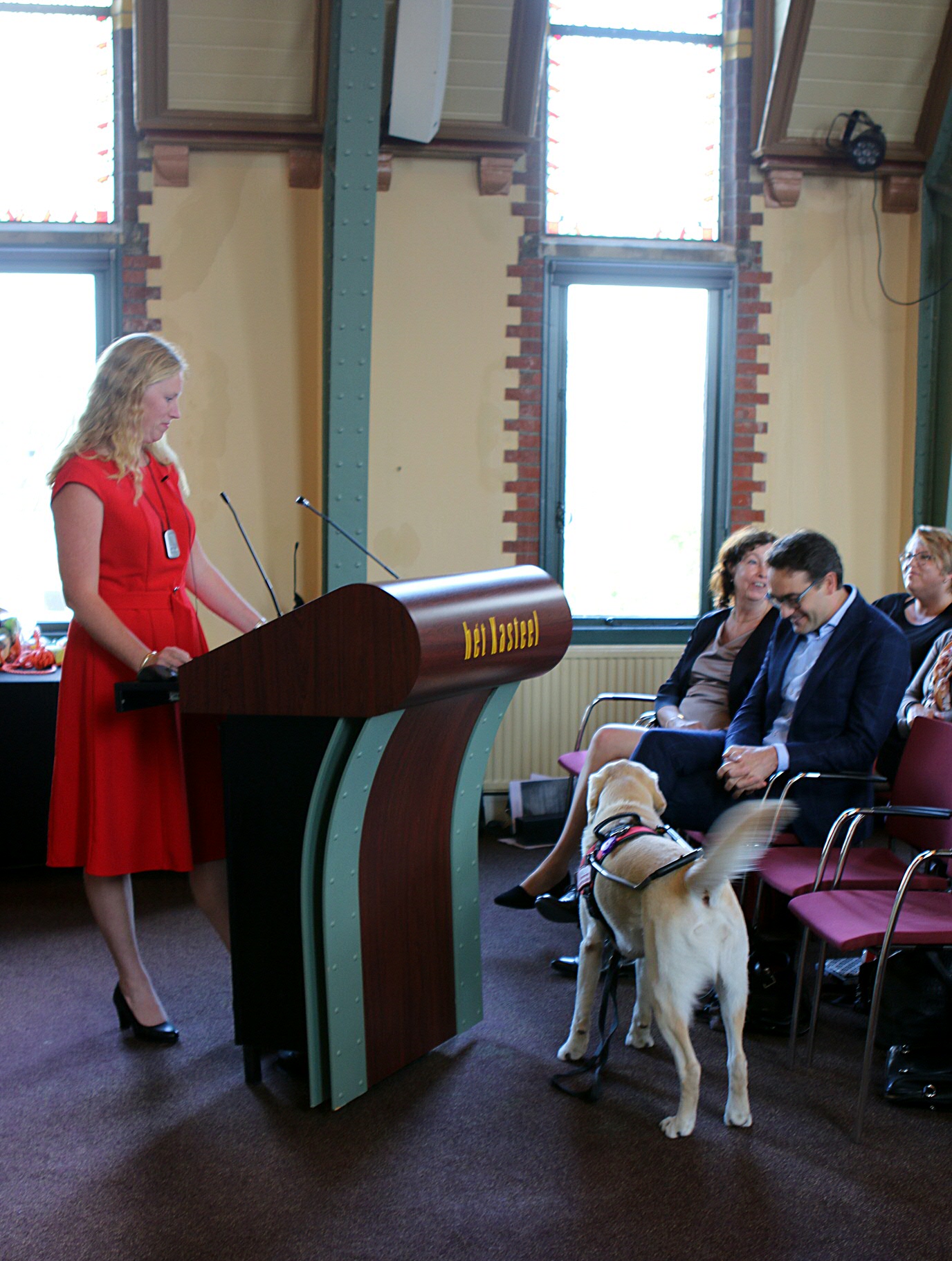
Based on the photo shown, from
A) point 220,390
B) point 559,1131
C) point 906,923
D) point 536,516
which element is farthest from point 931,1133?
point 220,390

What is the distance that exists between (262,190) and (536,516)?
192 centimetres

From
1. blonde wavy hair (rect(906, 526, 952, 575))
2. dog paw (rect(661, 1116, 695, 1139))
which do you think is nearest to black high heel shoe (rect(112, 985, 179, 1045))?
dog paw (rect(661, 1116, 695, 1139))

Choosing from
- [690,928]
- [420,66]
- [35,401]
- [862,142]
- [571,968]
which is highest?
[420,66]

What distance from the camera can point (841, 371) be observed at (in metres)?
5.53

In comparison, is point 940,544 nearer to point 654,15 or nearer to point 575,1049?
point 575,1049

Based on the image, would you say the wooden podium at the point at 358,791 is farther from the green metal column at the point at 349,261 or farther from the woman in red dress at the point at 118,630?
the green metal column at the point at 349,261

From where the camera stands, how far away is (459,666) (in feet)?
7.38

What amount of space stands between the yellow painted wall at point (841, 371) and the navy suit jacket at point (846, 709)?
2.42 m

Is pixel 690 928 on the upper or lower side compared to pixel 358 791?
lower

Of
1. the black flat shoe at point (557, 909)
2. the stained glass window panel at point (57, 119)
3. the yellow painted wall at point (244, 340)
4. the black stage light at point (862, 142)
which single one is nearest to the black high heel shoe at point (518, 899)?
the black flat shoe at point (557, 909)

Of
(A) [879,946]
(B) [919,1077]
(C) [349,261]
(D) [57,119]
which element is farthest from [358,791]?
(D) [57,119]

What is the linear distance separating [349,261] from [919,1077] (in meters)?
3.53

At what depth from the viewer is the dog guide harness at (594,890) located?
2.57 metres

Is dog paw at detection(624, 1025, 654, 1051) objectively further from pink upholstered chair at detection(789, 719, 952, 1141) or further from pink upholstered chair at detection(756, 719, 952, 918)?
pink upholstered chair at detection(756, 719, 952, 918)
